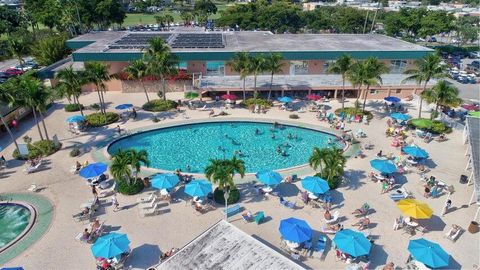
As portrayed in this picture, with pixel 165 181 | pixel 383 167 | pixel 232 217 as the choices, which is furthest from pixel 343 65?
pixel 165 181

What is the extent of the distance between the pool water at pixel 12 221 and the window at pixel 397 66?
159ft

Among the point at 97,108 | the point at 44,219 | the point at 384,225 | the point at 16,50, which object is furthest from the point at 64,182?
the point at 16,50

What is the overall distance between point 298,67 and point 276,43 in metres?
6.96

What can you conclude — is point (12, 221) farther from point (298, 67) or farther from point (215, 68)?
point (298, 67)

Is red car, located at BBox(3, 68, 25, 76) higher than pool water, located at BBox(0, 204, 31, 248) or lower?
higher

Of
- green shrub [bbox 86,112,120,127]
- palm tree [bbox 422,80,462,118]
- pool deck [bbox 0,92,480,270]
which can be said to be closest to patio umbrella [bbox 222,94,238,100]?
green shrub [bbox 86,112,120,127]

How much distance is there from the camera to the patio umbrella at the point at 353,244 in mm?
17875

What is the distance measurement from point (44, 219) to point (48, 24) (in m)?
72.8

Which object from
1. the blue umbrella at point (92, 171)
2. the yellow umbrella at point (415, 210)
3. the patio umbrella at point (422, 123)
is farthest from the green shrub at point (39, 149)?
the patio umbrella at point (422, 123)

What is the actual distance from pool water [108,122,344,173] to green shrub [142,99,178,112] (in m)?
4.82

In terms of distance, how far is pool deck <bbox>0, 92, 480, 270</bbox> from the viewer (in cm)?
1933

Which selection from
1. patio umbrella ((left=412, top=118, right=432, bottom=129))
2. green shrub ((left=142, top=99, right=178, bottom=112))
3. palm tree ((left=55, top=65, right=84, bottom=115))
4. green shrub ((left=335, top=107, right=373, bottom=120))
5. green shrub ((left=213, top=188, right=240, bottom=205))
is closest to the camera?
green shrub ((left=213, top=188, right=240, bottom=205))

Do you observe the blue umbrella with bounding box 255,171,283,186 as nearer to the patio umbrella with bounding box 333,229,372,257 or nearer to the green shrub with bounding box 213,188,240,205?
the green shrub with bounding box 213,188,240,205

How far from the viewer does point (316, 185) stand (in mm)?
23500
